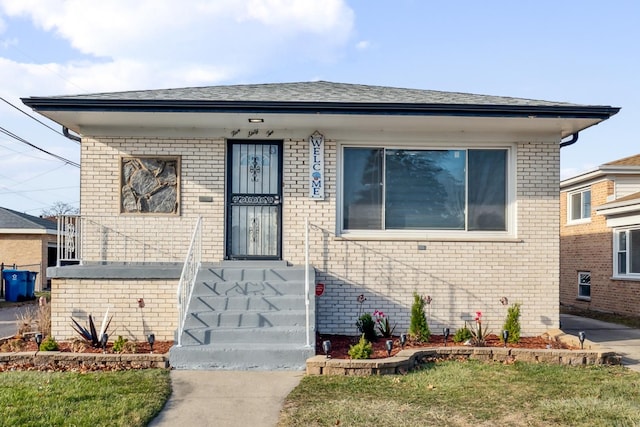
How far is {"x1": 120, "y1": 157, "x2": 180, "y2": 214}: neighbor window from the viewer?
10.6 meters

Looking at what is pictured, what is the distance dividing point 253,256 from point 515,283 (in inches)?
174

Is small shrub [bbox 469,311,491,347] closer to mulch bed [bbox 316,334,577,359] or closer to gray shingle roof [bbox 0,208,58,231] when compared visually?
mulch bed [bbox 316,334,577,359]

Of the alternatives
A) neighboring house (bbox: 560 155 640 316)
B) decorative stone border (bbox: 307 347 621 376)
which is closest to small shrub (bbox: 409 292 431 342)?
decorative stone border (bbox: 307 347 621 376)

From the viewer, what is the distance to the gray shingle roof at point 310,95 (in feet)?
31.8

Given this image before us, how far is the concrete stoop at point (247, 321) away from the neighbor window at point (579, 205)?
13391mm

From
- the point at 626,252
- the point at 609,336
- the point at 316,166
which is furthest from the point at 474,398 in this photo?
the point at 626,252

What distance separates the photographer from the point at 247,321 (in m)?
8.76

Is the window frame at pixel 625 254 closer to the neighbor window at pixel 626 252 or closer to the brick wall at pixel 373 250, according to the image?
the neighbor window at pixel 626 252

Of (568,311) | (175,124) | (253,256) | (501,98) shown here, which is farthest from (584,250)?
(175,124)

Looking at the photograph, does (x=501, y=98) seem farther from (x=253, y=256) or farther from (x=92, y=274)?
(x=92, y=274)

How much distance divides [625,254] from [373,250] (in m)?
10.6

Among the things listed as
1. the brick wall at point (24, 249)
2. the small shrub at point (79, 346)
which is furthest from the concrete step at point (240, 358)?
the brick wall at point (24, 249)

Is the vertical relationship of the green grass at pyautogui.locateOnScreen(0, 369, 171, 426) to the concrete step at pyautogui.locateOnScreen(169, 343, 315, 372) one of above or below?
below

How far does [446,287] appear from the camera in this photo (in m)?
10.4
